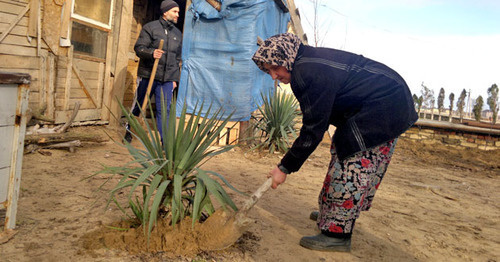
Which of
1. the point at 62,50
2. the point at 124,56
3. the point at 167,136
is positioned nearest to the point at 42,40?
the point at 62,50

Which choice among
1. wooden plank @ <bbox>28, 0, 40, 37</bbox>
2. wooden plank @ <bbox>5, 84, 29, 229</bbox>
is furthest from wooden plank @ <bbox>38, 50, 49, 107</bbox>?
wooden plank @ <bbox>5, 84, 29, 229</bbox>

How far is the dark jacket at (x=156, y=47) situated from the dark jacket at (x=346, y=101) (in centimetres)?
309

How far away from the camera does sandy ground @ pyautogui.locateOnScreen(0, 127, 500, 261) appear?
7.33 feet

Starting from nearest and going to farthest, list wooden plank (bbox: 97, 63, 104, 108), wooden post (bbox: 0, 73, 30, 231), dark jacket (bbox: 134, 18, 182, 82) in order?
wooden post (bbox: 0, 73, 30, 231), dark jacket (bbox: 134, 18, 182, 82), wooden plank (bbox: 97, 63, 104, 108)

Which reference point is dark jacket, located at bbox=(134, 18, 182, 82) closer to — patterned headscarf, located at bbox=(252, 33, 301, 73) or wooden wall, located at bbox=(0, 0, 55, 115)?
wooden wall, located at bbox=(0, 0, 55, 115)

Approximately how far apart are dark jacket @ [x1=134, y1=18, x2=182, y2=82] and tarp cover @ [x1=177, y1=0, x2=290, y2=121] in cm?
94

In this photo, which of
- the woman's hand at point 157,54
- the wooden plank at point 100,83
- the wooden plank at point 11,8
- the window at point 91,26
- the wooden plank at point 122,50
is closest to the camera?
the wooden plank at point 11,8

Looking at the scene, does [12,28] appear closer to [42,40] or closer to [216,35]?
[42,40]

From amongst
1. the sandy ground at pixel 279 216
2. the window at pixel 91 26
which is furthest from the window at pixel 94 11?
the sandy ground at pixel 279 216

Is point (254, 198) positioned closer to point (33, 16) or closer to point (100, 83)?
point (33, 16)

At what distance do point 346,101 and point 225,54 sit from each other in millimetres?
3945

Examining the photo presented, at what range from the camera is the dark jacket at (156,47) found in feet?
16.4

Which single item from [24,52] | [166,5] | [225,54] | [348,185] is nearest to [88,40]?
[24,52]

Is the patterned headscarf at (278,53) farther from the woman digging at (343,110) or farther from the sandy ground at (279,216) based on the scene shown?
the sandy ground at (279,216)
